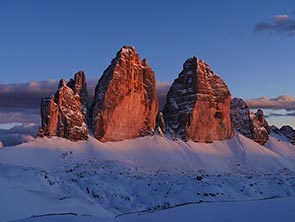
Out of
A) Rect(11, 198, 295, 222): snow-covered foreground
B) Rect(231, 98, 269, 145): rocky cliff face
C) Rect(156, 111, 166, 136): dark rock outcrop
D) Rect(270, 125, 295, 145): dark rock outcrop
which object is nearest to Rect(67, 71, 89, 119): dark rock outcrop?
Rect(156, 111, 166, 136): dark rock outcrop

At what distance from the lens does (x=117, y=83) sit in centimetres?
9125

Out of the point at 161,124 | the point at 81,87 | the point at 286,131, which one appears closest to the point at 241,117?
the point at 161,124

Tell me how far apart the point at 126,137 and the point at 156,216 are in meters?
75.0

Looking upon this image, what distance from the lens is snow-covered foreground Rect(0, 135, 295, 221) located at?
2811 cm

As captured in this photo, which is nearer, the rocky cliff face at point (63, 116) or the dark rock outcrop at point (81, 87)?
the rocky cliff face at point (63, 116)

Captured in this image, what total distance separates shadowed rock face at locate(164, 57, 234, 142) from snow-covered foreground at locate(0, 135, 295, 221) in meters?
3.57

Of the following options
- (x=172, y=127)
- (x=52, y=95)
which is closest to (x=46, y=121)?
(x=52, y=95)

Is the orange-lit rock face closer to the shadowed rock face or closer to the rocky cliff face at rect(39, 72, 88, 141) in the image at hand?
the rocky cliff face at rect(39, 72, 88, 141)

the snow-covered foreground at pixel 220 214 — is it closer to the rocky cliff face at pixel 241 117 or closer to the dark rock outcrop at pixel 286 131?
the rocky cliff face at pixel 241 117

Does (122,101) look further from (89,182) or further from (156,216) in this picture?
(156,216)

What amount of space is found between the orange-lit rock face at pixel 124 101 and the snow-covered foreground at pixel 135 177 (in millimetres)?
3281

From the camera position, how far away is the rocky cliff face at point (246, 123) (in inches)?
4323

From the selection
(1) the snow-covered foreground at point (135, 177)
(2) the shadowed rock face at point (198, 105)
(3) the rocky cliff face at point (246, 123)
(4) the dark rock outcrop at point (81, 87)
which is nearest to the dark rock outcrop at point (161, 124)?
(2) the shadowed rock face at point (198, 105)

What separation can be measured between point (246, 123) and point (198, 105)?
18527mm
